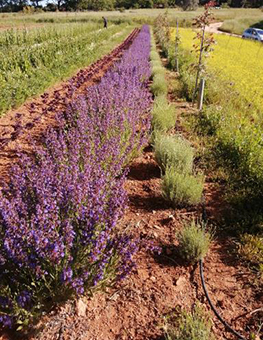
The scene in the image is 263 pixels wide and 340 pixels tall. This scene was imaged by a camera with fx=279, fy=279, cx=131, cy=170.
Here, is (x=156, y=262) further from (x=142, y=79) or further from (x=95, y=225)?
(x=142, y=79)

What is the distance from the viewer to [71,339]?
1.88m

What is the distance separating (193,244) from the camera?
2.47 metres

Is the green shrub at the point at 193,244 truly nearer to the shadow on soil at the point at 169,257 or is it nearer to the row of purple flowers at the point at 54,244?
the shadow on soil at the point at 169,257

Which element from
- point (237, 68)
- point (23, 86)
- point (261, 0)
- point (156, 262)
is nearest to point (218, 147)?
point (156, 262)

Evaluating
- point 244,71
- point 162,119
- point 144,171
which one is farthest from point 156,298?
point 244,71

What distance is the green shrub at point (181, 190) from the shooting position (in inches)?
123

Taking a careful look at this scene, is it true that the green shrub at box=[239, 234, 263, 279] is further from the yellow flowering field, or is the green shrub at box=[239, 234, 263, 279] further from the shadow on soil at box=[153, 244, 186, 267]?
the yellow flowering field

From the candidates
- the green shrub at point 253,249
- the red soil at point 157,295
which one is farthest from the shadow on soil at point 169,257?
the green shrub at point 253,249

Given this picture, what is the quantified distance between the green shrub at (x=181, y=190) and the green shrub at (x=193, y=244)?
2.13ft

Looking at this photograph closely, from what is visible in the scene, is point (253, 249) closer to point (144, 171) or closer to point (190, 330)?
point (190, 330)

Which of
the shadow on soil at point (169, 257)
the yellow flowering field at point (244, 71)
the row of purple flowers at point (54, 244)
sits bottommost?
the yellow flowering field at point (244, 71)

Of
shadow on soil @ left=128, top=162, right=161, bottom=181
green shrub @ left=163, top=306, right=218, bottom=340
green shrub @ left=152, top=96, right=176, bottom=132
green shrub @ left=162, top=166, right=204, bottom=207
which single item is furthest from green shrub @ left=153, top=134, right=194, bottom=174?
green shrub @ left=163, top=306, right=218, bottom=340

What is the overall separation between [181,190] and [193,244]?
0.79 metres

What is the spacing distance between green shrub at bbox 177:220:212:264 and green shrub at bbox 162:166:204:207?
65 cm
